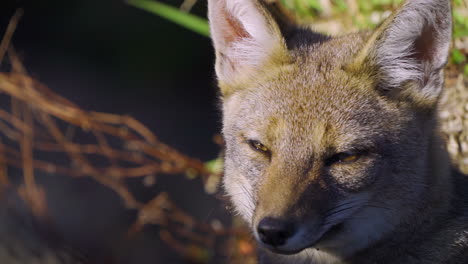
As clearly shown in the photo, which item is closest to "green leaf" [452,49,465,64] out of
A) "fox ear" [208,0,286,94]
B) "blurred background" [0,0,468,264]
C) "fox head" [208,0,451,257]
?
"fox head" [208,0,451,257]

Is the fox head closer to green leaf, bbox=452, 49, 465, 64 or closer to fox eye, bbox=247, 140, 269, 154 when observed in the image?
fox eye, bbox=247, 140, 269, 154

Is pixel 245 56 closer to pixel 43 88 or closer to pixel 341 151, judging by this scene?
pixel 341 151

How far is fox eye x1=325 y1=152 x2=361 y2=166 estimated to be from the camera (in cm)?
262

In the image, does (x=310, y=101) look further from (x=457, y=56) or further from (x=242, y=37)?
(x=457, y=56)

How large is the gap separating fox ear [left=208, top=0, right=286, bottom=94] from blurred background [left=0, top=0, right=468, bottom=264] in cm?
227

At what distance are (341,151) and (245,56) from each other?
869 millimetres

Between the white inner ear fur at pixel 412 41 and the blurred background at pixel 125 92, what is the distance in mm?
2869

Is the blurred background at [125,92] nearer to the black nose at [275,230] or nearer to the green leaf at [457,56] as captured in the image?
the green leaf at [457,56]

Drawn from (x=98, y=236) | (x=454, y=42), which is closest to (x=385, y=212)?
(x=454, y=42)

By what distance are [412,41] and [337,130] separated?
0.62m

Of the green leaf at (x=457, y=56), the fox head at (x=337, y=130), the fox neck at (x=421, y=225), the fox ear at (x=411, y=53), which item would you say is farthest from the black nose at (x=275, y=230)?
the green leaf at (x=457, y=56)

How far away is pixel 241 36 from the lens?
3.18 metres

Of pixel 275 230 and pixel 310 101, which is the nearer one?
pixel 275 230

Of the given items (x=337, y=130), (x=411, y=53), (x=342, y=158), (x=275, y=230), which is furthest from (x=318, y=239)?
(x=411, y=53)
